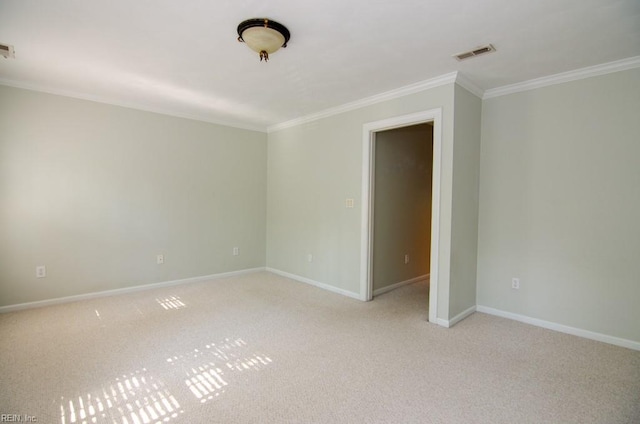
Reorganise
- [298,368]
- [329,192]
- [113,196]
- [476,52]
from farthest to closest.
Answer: [329,192] → [113,196] → [476,52] → [298,368]

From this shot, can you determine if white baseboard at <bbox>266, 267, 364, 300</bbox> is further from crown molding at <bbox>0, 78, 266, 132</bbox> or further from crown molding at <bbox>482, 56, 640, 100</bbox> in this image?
crown molding at <bbox>482, 56, 640, 100</bbox>

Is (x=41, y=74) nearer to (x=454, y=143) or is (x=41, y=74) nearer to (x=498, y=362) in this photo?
(x=454, y=143)

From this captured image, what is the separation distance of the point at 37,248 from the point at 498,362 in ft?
15.5

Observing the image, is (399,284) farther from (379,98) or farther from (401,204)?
(379,98)

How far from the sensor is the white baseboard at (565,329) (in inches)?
108

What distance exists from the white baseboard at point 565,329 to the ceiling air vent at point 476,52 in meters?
2.59

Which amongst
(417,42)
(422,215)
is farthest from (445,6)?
(422,215)

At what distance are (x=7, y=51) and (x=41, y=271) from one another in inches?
89.5

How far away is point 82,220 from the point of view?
3830 mm

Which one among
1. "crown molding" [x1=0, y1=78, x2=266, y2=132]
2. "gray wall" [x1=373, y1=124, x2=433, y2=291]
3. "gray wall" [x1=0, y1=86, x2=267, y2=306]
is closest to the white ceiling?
"crown molding" [x1=0, y1=78, x2=266, y2=132]

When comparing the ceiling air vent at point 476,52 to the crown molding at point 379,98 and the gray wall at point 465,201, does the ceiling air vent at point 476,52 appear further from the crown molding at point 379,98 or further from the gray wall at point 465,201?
the gray wall at point 465,201

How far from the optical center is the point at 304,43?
97.8 inches

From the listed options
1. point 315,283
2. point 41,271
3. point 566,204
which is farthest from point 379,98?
point 41,271

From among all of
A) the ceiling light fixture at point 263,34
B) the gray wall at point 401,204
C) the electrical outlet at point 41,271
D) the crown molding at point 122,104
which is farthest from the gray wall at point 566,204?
the electrical outlet at point 41,271
